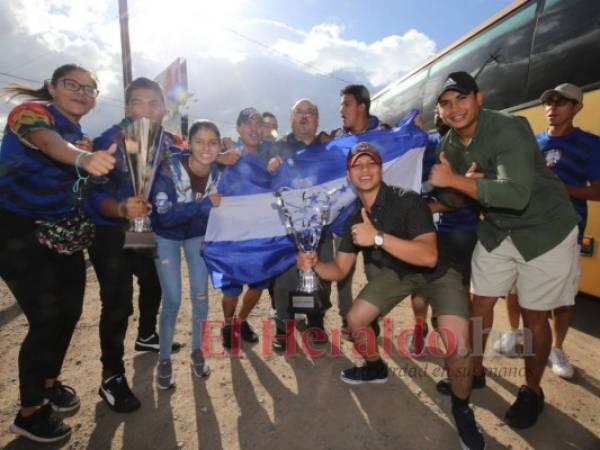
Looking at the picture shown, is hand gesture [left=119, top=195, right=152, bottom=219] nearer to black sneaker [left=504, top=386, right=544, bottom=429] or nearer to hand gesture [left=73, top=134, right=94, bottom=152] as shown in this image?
hand gesture [left=73, top=134, right=94, bottom=152]

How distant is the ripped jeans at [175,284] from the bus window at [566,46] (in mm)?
4109

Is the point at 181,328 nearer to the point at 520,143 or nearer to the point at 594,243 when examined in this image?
the point at 520,143

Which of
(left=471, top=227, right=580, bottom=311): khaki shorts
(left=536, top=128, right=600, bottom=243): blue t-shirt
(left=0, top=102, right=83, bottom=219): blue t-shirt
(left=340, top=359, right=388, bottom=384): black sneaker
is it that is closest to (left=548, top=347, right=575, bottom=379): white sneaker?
(left=471, top=227, right=580, bottom=311): khaki shorts

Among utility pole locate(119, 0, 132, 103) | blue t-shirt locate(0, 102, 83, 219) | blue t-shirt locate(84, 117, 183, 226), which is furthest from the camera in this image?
utility pole locate(119, 0, 132, 103)

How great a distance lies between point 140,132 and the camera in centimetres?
245

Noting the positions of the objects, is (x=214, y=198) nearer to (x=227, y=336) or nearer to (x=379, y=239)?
(x=379, y=239)

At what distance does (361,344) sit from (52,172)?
2558mm

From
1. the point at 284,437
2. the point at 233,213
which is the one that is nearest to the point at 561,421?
the point at 284,437

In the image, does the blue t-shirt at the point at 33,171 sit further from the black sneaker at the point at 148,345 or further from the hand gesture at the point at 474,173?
the hand gesture at the point at 474,173

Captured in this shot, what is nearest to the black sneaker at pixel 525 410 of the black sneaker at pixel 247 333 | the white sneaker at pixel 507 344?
the white sneaker at pixel 507 344

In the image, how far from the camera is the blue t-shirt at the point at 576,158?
2.91m

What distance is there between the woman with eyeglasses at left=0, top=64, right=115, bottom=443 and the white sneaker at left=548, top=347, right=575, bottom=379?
3859 mm

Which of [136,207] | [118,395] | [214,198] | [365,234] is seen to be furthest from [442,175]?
[118,395]

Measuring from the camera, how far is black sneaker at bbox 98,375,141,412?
2.68 metres
